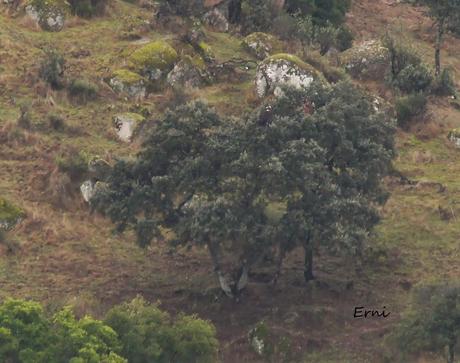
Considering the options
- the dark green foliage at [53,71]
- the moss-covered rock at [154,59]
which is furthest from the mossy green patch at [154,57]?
the dark green foliage at [53,71]

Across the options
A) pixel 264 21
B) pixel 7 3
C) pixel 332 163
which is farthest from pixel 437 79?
pixel 7 3

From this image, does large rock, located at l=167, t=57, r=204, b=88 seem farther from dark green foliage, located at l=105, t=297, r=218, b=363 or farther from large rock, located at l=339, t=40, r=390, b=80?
dark green foliage, located at l=105, t=297, r=218, b=363

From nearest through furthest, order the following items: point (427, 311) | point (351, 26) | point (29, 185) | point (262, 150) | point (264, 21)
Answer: point (427, 311) → point (262, 150) → point (29, 185) → point (264, 21) → point (351, 26)

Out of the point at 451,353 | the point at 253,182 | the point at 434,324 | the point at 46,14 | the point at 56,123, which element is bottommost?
the point at 56,123

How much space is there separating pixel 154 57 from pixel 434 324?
25.7m

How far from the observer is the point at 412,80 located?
57.6 meters

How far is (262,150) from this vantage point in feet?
128

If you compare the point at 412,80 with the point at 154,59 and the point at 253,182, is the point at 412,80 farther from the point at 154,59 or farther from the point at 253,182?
the point at 253,182

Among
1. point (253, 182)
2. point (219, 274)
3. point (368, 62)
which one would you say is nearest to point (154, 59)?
point (368, 62)

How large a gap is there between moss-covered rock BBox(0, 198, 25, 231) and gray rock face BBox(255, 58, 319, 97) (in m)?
15.4

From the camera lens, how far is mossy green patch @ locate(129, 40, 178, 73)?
2149 inches

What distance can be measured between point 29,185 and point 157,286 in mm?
8372

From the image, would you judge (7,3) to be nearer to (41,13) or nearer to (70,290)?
(41,13)

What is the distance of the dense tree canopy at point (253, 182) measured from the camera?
37.8 metres
